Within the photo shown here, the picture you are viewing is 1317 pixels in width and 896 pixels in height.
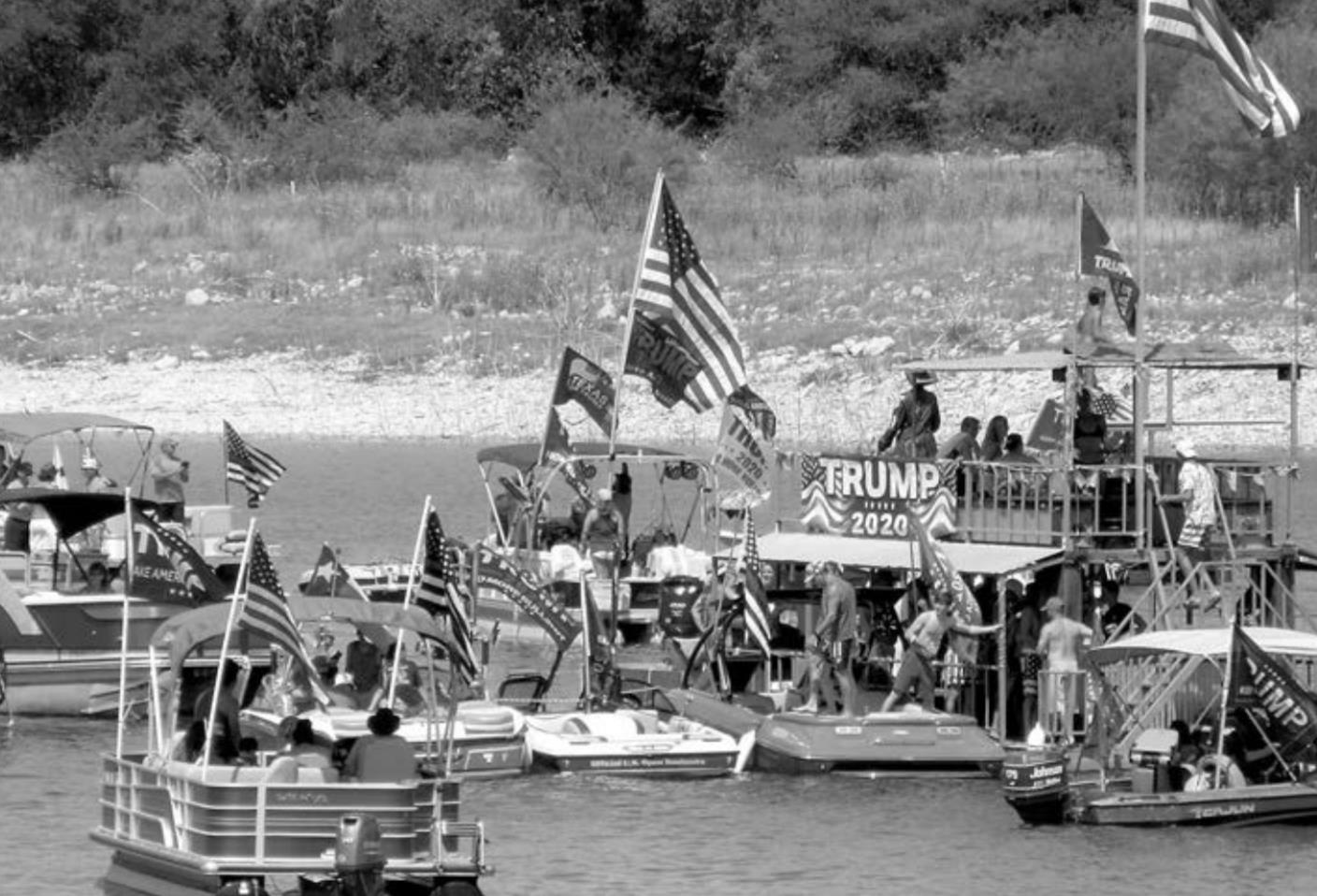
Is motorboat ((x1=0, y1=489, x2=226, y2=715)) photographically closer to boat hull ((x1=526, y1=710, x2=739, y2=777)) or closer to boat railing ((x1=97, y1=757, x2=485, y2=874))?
boat hull ((x1=526, y1=710, x2=739, y2=777))

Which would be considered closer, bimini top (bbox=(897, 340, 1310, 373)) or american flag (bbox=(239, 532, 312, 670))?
american flag (bbox=(239, 532, 312, 670))

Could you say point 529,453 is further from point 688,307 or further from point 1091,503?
point 1091,503

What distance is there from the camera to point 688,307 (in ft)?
119

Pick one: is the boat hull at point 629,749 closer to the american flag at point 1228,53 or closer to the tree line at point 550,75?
the american flag at point 1228,53

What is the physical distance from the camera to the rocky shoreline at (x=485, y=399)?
216 feet

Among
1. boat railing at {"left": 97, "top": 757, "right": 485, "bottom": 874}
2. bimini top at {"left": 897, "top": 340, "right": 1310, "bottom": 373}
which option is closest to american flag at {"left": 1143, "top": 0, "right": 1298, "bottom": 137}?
bimini top at {"left": 897, "top": 340, "right": 1310, "bottom": 373}

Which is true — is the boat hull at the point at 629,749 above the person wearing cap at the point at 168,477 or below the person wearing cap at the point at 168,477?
below


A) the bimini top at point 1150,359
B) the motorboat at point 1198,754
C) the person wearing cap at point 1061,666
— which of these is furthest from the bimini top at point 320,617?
the bimini top at point 1150,359

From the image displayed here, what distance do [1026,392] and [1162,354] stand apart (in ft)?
110

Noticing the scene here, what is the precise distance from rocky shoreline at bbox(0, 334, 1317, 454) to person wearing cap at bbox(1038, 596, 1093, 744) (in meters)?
32.8

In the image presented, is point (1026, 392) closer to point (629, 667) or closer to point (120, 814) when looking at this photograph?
point (629, 667)

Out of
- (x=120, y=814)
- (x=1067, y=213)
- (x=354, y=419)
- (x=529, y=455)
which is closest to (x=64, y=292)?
(x=354, y=419)

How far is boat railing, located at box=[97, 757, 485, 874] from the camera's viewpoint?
22.5m

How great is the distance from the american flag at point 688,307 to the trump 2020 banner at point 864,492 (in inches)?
68.4
